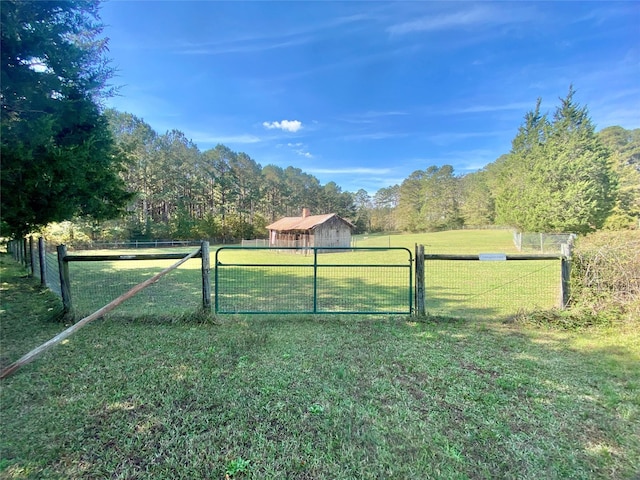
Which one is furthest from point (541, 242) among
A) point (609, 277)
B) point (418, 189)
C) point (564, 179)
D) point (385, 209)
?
point (385, 209)

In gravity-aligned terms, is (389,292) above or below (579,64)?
below

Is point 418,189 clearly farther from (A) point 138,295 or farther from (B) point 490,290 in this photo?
(A) point 138,295

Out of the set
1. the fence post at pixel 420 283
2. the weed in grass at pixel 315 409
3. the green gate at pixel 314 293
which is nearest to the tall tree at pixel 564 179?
the green gate at pixel 314 293

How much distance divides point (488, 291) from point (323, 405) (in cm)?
714

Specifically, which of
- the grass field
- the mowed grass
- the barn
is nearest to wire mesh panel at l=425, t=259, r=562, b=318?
the grass field

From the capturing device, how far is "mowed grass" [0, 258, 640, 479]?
1.87 meters

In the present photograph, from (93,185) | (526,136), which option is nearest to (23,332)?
(93,185)

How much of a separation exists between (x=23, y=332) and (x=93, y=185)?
10.4 feet

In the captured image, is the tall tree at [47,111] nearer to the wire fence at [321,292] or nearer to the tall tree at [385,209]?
the wire fence at [321,292]

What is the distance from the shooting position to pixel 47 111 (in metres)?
4.46

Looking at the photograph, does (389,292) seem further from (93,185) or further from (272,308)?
(93,185)

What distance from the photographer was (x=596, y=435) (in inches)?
84.7

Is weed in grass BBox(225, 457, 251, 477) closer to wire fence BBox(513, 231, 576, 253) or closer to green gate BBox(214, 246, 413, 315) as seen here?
green gate BBox(214, 246, 413, 315)

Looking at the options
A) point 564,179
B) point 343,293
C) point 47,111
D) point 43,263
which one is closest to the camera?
point 47,111
